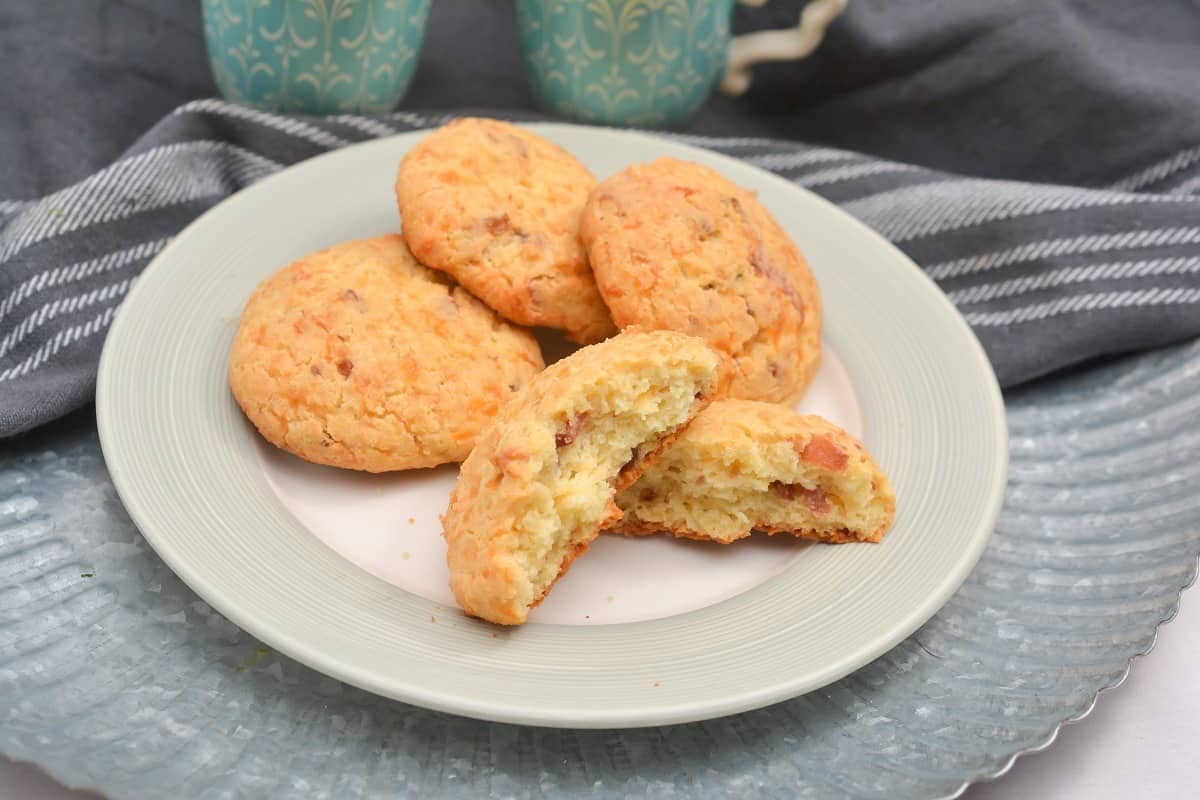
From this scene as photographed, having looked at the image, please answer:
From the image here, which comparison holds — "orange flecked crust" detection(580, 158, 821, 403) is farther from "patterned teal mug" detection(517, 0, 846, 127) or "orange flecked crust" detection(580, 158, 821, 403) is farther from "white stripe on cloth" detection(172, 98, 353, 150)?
"white stripe on cloth" detection(172, 98, 353, 150)

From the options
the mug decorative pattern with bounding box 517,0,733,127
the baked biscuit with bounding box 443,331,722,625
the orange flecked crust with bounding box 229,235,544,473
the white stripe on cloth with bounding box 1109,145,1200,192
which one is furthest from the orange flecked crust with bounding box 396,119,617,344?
the white stripe on cloth with bounding box 1109,145,1200,192

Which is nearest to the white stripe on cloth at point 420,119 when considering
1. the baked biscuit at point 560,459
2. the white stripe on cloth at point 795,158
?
the white stripe on cloth at point 795,158

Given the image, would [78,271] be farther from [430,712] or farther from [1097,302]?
[1097,302]

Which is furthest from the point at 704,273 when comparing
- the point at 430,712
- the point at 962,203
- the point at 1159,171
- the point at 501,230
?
the point at 1159,171

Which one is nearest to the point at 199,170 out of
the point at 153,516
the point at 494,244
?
the point at 494,244

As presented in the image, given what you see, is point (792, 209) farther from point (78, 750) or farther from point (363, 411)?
point (78, 750)

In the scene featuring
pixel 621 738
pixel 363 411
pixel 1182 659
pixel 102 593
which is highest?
pixel 363 411

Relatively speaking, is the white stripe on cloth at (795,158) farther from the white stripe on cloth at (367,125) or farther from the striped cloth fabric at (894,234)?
the white stripe on cloth at (367,125)
